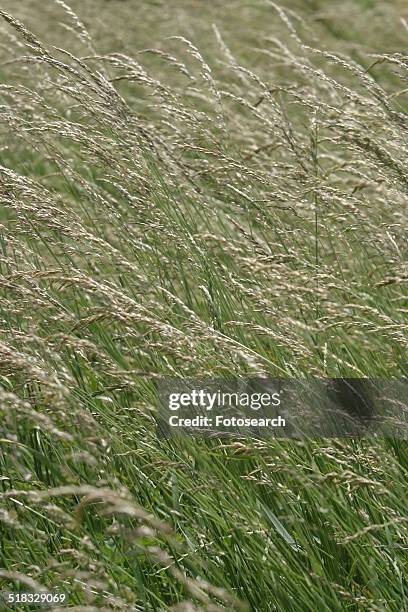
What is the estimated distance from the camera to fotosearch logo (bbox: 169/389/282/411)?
7.22ft

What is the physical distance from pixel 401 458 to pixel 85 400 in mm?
739

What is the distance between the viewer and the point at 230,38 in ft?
22.2

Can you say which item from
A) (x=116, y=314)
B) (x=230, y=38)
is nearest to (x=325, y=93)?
(x=230, y=38)

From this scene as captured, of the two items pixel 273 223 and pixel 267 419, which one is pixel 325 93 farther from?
pixel 267 419

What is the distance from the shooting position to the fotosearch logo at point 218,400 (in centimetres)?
220

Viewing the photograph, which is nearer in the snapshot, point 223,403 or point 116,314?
point 116,314
